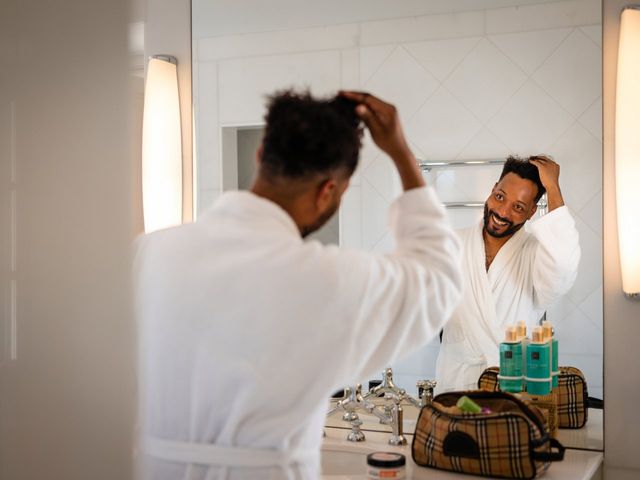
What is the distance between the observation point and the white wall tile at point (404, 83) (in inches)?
69.5

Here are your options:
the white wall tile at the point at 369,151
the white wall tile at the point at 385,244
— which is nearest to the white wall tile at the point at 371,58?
the white wall tile at the point at 369,151

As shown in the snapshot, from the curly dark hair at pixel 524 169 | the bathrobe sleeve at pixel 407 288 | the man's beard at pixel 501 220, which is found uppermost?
the curly dark hair at pixel 524 169

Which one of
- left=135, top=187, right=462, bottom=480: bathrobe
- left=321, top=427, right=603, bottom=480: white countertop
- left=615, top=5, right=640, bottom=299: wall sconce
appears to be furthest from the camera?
left=615, top=5, right=640, bottom=299: wall sconce

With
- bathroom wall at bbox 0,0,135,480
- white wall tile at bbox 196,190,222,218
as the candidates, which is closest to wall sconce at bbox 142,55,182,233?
white wall tile at bbox 196,190,222,218

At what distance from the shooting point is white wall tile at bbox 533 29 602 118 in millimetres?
1646

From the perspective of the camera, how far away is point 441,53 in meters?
1.75

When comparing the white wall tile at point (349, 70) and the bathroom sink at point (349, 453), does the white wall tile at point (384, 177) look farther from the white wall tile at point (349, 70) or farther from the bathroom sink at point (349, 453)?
the bathroom sink at point (349, 453)

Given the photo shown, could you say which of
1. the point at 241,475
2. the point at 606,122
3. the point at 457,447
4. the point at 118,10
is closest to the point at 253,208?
the point at 241,475

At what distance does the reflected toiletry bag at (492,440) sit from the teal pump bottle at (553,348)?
132mm

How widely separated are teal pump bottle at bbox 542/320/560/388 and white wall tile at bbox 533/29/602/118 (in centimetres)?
47

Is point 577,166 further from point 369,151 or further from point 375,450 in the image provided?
point 375,450

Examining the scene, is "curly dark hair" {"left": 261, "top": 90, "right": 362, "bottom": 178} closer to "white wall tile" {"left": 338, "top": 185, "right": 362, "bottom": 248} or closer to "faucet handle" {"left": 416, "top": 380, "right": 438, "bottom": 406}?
"white wall tile" {"left": 338, "top": 185, "right": 362, "bottom": 248}

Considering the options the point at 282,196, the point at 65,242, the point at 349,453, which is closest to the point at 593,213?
the point at 349,453

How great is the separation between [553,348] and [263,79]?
95 cm
